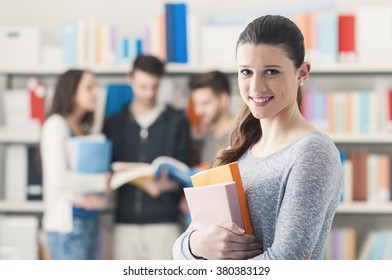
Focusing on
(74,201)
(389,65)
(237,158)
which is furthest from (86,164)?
(237,158)

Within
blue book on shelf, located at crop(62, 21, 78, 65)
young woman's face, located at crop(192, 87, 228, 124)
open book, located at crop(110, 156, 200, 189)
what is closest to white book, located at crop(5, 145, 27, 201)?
blue book on shelf, located at crop(62, 21, 78, 65)

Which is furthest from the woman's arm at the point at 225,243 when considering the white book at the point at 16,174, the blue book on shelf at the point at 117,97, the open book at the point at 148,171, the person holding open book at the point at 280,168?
the white book at the point at 16,174

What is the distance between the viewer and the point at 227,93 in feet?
10.6

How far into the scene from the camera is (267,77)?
0.87 meters

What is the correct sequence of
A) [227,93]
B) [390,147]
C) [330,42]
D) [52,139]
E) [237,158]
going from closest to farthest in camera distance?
[237,158] < [52,139] < [227,93] < [330,42] < [390,147]

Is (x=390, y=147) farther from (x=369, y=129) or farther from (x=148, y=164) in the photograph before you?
(x=148, y=164)

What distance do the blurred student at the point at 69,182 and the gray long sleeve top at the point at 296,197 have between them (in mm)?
2117

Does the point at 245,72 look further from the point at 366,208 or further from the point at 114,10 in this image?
the point at 114,10

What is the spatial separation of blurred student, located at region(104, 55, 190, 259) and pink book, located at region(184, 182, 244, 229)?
2.21m

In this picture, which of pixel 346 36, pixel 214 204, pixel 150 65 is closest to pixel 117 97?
pixel 150 65

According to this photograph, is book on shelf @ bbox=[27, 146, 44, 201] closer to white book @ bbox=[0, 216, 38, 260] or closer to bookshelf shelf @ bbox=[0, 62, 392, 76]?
white book @ bbox=[0, 216, 38, 260]

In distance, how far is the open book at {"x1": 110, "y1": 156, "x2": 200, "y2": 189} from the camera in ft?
10.1

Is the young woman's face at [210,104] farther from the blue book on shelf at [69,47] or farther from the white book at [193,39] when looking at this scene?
the blue book on shelf at [69,47]

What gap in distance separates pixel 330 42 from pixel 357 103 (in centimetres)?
35
